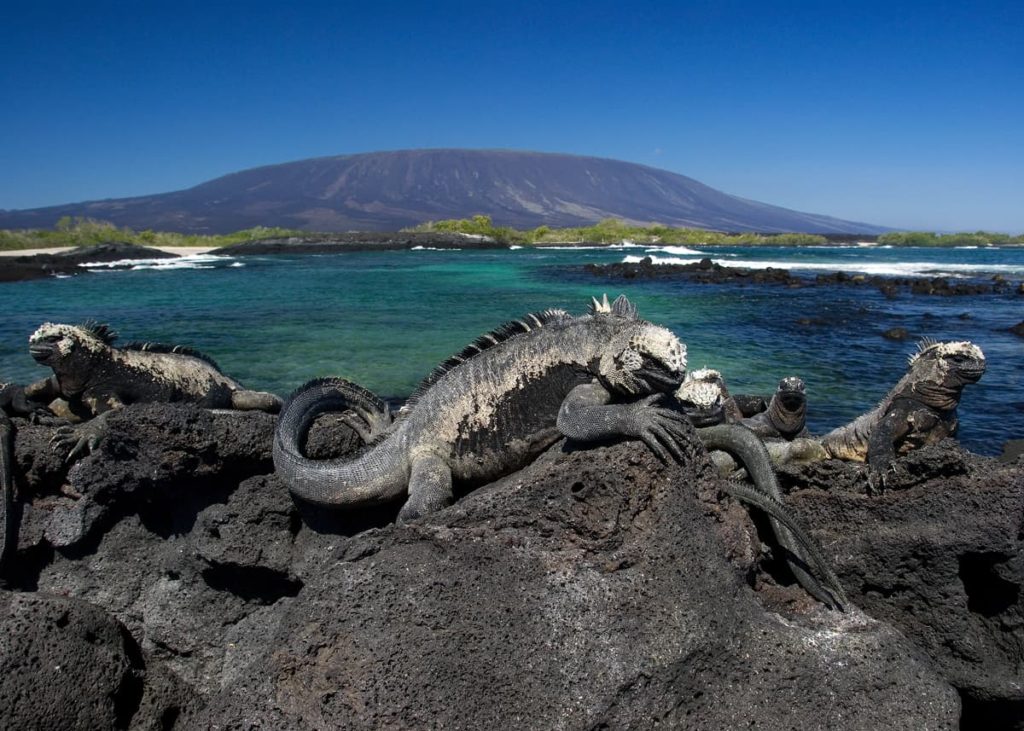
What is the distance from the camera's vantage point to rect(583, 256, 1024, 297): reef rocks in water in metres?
26.2

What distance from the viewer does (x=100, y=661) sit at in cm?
279

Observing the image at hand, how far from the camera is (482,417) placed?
9.79 ft

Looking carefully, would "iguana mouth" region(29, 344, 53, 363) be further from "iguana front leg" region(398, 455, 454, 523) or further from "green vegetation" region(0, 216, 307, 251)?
"green vegetation" region(0, 216, 307, 251)

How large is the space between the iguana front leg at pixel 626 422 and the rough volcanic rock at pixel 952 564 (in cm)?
96

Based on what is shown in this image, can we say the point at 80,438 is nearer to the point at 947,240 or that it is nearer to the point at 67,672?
the point at 67,672

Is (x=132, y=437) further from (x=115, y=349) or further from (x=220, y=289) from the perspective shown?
(x=220, y=289)

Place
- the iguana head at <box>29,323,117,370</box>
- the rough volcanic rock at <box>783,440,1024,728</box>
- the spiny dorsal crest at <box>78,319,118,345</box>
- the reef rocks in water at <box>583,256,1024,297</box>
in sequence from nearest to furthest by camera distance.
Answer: the rough volcanic rock at <box>783,440,1024,728</box> → the iguana head at <box>29,323,117,370</box> → the spiny dorsal crest at <box>78,319,118,345</box> → the reef rocks in water at <box>583,256,1024,297</box>

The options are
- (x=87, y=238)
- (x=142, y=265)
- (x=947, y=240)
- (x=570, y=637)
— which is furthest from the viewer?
(x=947, y=240)

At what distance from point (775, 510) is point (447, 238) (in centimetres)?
5921

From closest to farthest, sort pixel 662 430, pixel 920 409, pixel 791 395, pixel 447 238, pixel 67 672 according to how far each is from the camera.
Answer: pixel 662 430
pixel 67 672
pixel 920 409
pixel 791 395
pixel 447 238

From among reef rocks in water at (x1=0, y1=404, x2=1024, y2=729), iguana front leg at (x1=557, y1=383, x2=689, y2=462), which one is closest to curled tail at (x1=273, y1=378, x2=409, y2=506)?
reef rocks in water at (x1=0, y1=404, x2=1024, y2=729)

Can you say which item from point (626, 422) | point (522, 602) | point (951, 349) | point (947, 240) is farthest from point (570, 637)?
point (947, 240)

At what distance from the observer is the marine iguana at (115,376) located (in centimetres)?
396

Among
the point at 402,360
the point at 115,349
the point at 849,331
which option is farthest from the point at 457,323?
the point at 115,349
